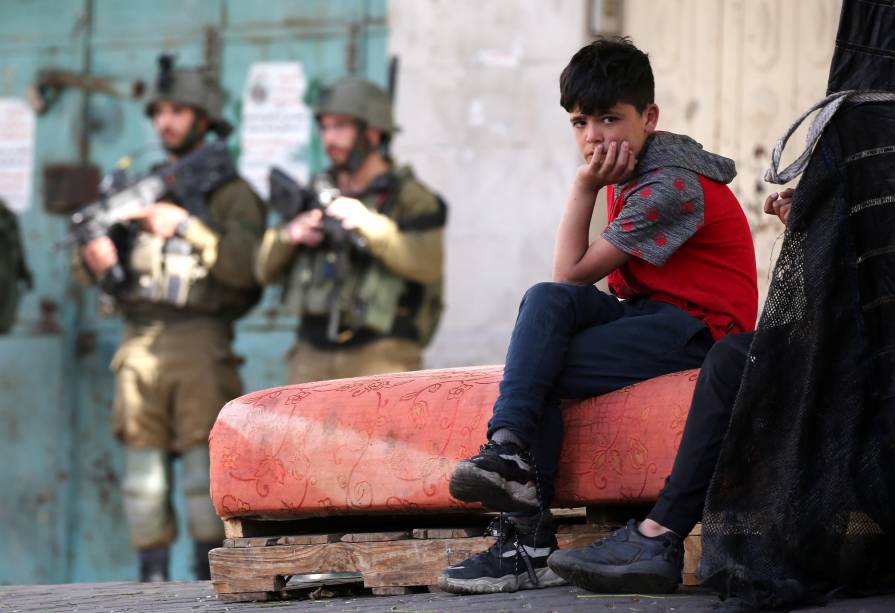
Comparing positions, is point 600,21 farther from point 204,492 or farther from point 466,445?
point 466,445

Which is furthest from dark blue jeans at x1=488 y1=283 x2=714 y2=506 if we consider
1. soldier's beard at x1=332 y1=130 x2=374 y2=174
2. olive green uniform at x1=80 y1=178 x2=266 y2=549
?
olive green uniform at x1=80 y1=178 x2=266 y2=549

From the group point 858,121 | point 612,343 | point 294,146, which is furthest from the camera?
point 294,146

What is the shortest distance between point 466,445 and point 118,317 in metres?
4.76

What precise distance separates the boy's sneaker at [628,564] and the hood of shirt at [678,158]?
33.6 inches

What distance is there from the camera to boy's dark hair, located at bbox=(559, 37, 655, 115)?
11.2 feet

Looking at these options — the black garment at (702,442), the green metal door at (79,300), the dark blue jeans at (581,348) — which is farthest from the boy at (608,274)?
the green metal door at (79,300)

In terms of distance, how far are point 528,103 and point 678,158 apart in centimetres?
362

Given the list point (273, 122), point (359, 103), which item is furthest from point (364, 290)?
point (273, 122)

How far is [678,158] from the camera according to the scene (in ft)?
11.3

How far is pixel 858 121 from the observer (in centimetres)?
302

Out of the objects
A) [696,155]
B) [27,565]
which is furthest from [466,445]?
[27,565]

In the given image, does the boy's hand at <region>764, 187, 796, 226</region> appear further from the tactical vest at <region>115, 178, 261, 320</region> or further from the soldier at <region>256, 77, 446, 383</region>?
the tactical vest at <region>115, 178, 261, 320</region>

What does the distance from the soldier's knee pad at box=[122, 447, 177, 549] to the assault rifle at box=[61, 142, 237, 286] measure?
32.5 inches

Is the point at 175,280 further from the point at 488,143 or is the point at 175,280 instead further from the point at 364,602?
the point at 364,602
